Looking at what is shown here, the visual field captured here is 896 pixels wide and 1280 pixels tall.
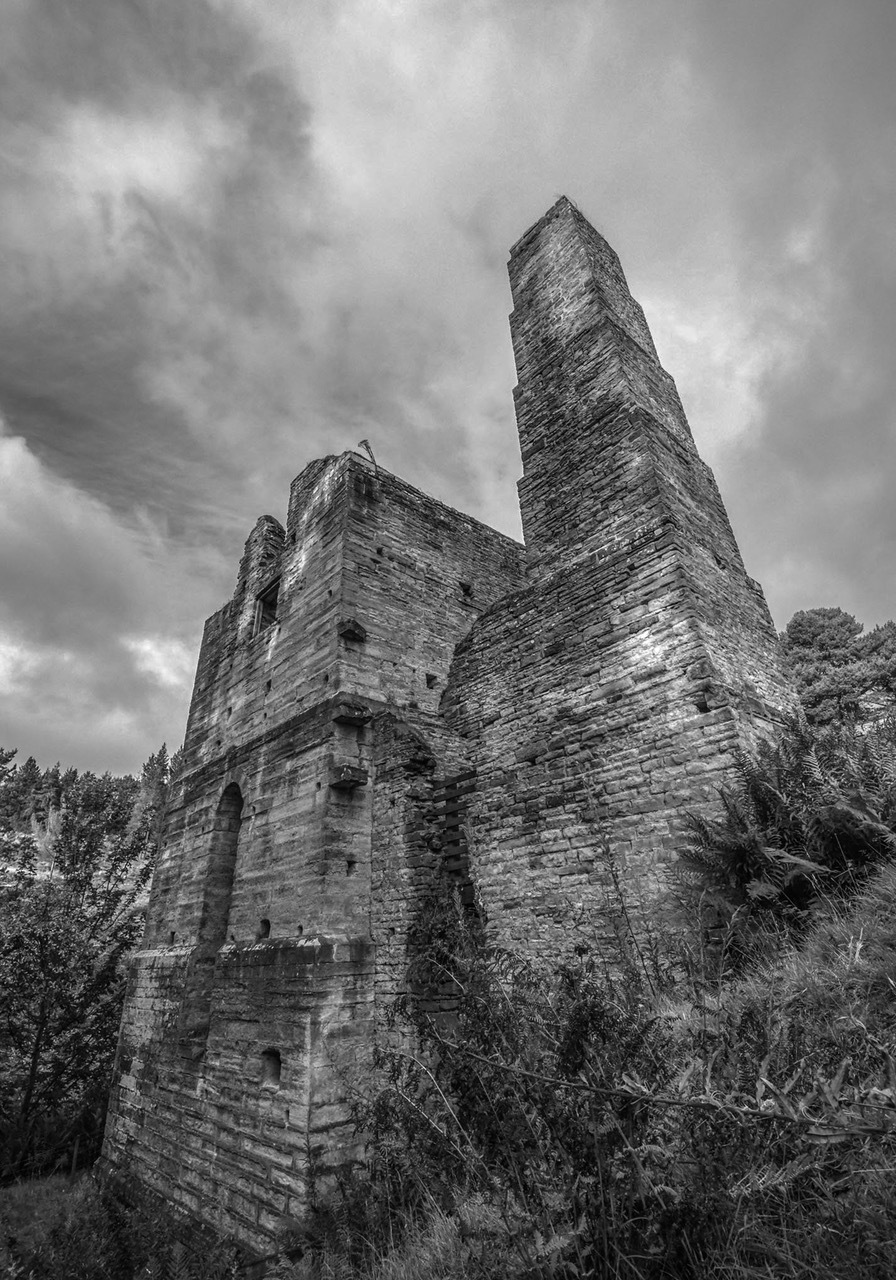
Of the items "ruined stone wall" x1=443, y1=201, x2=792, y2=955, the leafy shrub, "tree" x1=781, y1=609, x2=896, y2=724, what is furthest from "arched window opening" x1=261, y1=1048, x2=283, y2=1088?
"tree" x1=781, y1=609, x2=896, y2=724

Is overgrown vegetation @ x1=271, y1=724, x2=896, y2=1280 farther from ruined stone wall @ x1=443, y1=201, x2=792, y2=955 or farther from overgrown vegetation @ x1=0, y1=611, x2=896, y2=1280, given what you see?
ruined stone wall @ x1=443, y1=201, x2=792, y2=955

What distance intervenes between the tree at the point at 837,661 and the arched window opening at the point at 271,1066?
15211 millimetres

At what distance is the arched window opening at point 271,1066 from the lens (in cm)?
717

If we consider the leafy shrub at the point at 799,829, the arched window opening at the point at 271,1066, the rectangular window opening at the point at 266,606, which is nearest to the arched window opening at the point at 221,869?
the arched window opening at the point at 271,1066

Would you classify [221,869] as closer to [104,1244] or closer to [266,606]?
[104,1244]

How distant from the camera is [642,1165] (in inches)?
86.4

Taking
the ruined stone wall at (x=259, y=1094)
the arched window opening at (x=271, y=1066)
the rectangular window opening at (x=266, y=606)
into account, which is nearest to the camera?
the ruined stone wall at (x=259, y=1094)

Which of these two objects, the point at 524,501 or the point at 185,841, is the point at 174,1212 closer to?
the point at 185,841

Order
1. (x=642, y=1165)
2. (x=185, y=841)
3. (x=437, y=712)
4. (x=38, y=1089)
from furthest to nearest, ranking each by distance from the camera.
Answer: (x=38, y=1089) < (x=185, y=841) < (x=437, y=712) < (x=642, y=1165)

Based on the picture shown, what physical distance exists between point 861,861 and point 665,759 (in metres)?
2.00

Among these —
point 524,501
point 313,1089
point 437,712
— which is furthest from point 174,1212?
point 524,501

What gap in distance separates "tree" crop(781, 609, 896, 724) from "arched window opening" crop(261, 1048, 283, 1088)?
49.9 feet

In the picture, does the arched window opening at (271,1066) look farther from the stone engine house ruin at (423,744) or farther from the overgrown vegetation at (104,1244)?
the overgrown vegetation at (104,1244)

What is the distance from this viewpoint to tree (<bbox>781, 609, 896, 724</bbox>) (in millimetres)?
17484
